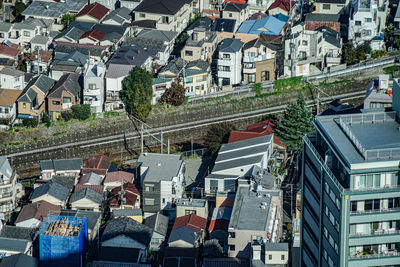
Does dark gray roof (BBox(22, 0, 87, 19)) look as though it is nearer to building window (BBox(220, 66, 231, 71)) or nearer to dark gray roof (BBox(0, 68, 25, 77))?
dark gray roof (BBox(0, 68, 25, 77))

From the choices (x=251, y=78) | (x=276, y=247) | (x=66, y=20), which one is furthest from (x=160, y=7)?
(x=276, y=247)

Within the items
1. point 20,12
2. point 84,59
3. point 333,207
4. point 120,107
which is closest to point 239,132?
point 120,107

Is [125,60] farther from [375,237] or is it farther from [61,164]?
[375,237]

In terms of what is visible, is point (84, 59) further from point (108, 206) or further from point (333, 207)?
point (333, 207)

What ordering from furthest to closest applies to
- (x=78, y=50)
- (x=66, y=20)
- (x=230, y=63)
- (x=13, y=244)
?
(x=66, y=20) < (x=78, y=50) < (x=230, y=63) < (x=13, y=244)

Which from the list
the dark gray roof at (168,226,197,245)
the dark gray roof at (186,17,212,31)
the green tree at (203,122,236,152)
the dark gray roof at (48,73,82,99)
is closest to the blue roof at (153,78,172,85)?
the dark gray roof at (48,73,82,99)

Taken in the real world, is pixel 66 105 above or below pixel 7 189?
above
